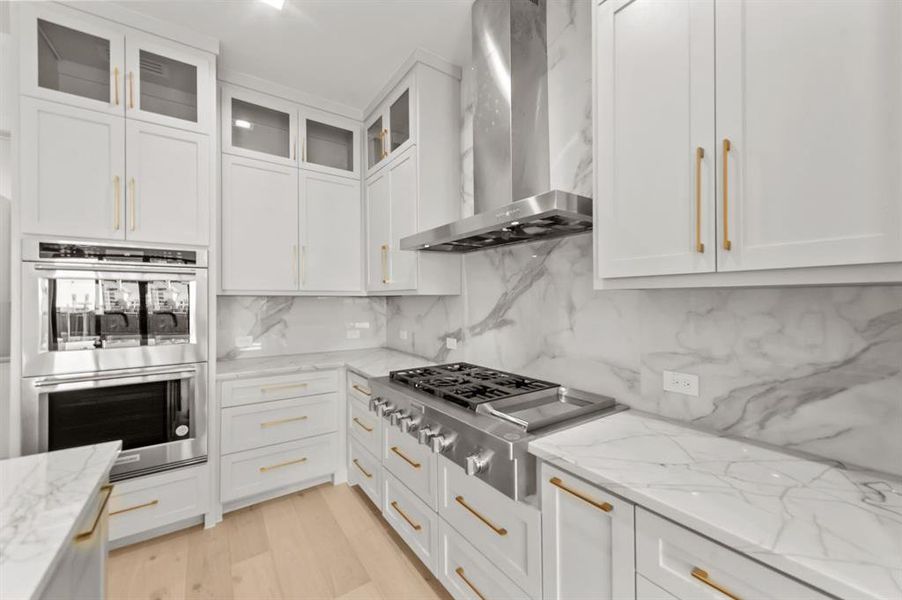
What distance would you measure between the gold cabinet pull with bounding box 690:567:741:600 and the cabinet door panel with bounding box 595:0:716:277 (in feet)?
2.37

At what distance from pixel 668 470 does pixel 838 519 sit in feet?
1.03

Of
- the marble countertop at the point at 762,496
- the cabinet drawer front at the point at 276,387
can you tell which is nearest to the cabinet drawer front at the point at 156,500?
the cabinet drawer front at the point at 276,387

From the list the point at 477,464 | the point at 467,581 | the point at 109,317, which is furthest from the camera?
the point at 109,317

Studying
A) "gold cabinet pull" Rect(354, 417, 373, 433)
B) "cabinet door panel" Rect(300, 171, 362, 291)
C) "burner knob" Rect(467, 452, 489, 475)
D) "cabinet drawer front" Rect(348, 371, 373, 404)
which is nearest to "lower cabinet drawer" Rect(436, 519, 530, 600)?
"burner knob" Rect(467, 452, 489, 475)

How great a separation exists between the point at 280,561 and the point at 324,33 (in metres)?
2.94

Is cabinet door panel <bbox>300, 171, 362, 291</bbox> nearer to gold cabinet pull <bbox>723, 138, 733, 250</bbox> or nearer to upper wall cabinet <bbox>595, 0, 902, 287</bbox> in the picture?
upper wall cabinet <bbox>595, 0, 902, 287</bbox>

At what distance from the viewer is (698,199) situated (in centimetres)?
101

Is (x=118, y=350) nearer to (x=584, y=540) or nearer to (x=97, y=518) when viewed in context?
(x=97, y=518)

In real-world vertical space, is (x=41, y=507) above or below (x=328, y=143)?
below

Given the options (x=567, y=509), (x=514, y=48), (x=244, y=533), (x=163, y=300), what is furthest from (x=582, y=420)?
(x=163, y=300)

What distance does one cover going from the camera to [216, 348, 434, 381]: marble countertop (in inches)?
92.4

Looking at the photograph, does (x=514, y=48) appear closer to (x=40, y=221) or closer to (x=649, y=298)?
(x=649, y=298)

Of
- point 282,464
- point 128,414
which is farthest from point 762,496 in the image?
point 128,414

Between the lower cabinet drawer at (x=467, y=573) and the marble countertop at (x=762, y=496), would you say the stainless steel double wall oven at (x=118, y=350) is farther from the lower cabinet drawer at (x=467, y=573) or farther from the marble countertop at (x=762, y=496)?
the marble countertop at (x=762, y=496)
